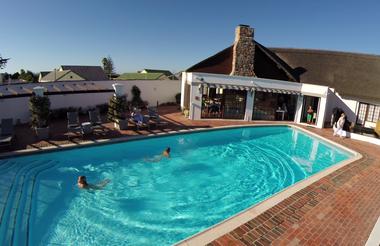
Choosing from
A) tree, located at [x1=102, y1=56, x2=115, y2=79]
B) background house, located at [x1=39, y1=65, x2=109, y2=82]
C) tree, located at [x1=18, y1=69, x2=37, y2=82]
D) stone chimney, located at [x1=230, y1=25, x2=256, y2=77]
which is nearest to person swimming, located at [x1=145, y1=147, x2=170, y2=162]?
stone chimney, located at [x1=230, y1=25, x2=256, y2=77]

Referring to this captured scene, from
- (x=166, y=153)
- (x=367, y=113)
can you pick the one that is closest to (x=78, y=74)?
(x=166, y=153)

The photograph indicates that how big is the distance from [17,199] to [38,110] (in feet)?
22.7

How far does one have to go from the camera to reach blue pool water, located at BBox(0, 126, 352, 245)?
27.5 ft

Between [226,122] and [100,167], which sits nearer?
[100,167]

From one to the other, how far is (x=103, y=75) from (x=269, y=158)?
66.2 m

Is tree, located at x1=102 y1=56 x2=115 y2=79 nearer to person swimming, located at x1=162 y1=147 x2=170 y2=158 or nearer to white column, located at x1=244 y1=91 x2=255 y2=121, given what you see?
white column, located at x1=244 y1=91 x2=255 y2=121

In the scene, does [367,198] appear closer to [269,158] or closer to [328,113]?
[269,158]

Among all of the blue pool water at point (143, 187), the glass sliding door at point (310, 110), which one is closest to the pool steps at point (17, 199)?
the blue pool water at point (143, 187)

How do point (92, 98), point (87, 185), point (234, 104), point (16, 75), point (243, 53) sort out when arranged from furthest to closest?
point (16, 75) → point (243, 53) → point (234, 104) → point (92, 98) → point (87, 185)

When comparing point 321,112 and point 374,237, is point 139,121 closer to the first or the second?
point 374,237

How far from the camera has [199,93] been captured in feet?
74.9

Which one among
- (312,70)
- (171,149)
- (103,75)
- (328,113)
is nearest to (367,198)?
(171,149)

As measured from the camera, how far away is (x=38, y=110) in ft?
48.8

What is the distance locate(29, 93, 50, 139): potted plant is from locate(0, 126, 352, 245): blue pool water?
213 centimetres
